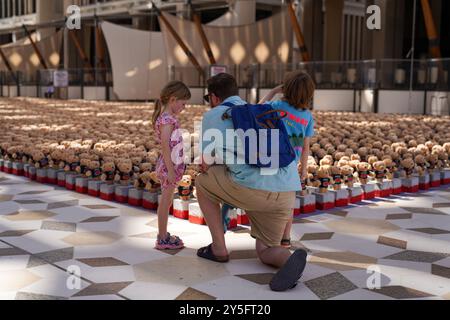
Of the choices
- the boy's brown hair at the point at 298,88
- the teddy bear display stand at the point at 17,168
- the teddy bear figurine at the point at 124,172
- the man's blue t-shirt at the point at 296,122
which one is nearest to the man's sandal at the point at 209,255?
the man's blue t-shirt at the point at 296,122

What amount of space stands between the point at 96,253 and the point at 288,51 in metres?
25.0

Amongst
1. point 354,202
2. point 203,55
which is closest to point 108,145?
point 354,202

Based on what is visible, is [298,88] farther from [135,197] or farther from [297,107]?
[135,197]

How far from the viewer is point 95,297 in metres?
2.98

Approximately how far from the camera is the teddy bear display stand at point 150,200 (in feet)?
17.0

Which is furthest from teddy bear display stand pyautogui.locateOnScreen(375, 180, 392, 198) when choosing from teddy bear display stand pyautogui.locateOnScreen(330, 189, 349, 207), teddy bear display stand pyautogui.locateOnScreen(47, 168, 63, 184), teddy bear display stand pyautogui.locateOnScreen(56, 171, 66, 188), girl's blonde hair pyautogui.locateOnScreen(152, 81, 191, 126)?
teddy bear display stand pyautogui.locateOnScreen(47, 168, 63, 184)

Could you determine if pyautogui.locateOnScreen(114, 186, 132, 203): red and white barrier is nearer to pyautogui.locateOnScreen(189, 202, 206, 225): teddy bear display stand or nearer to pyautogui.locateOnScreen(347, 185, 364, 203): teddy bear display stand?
pyautogui.locateOnScreen(189, 202, 206, 225): teddy bear display stand

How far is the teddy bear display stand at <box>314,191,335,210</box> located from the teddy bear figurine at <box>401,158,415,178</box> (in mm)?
1372

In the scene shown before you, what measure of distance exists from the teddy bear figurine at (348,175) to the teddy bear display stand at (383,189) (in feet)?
1.04

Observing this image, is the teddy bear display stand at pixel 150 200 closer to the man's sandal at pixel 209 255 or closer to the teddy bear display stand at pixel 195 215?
the teddy bear display stand at pixel 195 215

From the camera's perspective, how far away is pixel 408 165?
630 centimetres

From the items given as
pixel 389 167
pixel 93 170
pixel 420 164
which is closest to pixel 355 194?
pixel 389 167

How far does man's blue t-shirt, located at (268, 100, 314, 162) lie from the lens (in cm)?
376

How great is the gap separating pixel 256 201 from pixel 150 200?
6.55 ft
